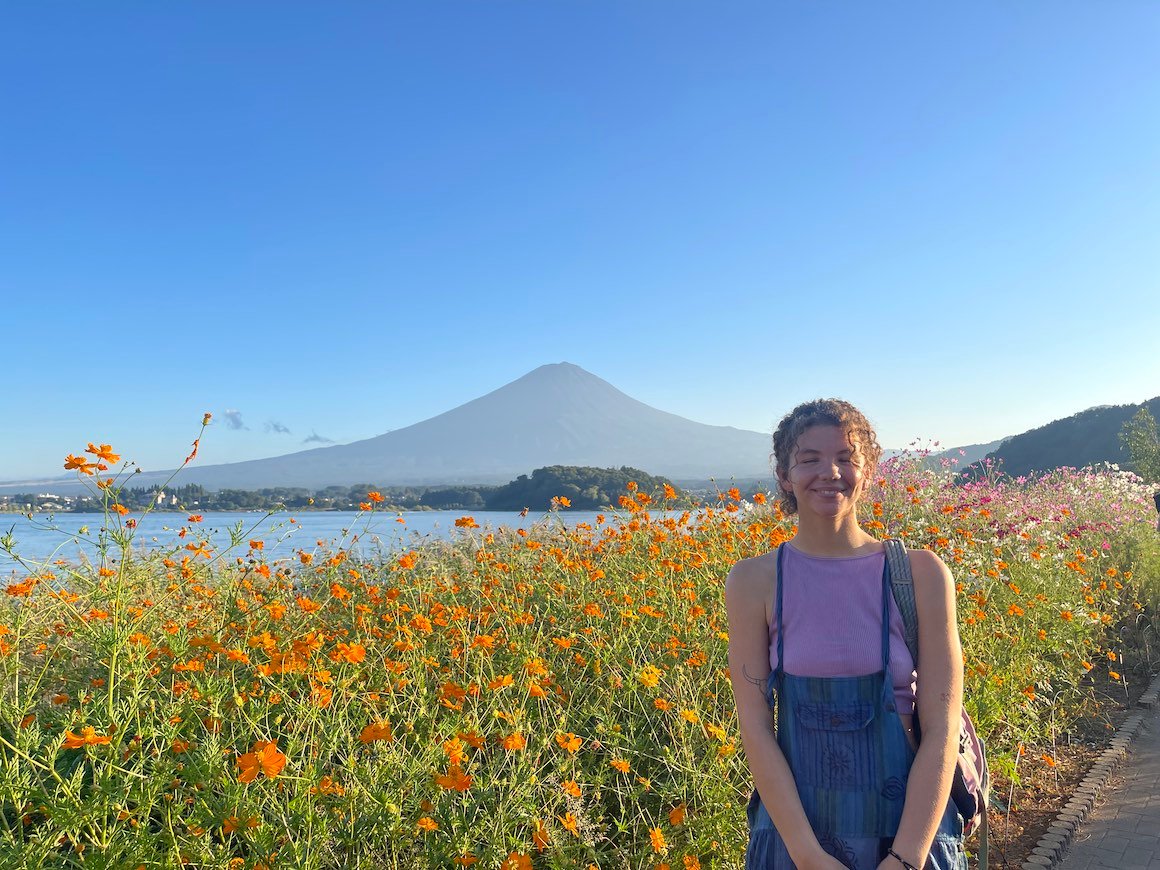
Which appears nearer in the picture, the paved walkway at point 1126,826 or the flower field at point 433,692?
the flower field at point 433,692

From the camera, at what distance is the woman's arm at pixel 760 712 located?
161cm

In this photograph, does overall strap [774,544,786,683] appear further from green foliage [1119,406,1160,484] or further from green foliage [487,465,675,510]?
green foliage [1119,406,1160,484]

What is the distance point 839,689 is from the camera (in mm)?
1670

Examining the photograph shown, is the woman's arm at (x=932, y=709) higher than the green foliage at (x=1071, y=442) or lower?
lower

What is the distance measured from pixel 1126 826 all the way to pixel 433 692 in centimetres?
304

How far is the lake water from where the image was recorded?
9.36ft

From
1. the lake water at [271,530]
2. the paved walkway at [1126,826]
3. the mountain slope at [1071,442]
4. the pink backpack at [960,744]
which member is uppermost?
the mountain slope at [1071,442]

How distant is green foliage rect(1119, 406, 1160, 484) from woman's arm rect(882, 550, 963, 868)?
1453cm

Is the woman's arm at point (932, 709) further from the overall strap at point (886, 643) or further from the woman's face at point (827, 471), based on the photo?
the woman's face at point (827, 471)

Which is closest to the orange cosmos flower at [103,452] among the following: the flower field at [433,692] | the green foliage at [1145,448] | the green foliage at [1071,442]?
the flower field at [433,692]

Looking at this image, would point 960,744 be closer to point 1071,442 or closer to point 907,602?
point 907,602

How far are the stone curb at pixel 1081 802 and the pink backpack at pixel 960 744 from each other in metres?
1.79

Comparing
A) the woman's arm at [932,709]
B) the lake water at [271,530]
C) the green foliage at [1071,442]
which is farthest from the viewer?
the green foliage at [1071,442]

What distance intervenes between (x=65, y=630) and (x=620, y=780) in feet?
7.36
